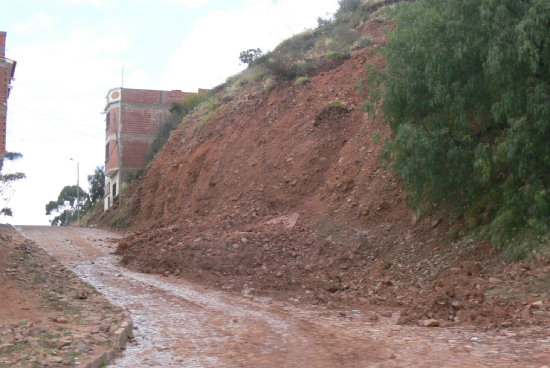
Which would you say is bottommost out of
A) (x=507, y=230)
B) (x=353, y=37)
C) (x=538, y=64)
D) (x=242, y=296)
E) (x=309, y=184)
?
(x=242, y=296)

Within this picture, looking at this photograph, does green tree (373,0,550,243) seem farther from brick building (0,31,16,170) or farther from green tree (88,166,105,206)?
green tree (88,166,105,206)

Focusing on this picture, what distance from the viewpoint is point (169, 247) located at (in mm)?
17734

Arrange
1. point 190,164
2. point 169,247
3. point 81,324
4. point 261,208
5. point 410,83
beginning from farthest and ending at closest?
point 190,164
point 261,208
point 169,247
point 410,83
point 81,324

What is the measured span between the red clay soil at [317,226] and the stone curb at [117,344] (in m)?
4.28

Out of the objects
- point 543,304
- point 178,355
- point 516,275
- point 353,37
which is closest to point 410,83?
point 516,275

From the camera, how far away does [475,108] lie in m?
11.5

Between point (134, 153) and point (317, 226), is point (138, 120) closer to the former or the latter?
point (134, 153)

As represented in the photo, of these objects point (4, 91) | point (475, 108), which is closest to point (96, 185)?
point (4, 91)

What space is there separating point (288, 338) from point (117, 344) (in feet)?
7.39

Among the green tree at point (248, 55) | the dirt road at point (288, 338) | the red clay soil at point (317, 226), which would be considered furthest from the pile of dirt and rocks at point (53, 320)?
the green tree at point (248, 55)

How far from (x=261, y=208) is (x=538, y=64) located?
10.8 metres

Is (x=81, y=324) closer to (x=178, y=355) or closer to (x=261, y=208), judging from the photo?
(x=178, y=355)

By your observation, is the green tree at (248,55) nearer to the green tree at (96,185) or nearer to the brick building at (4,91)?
the brick building at (4,91)

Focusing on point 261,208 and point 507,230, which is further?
point 261,208
